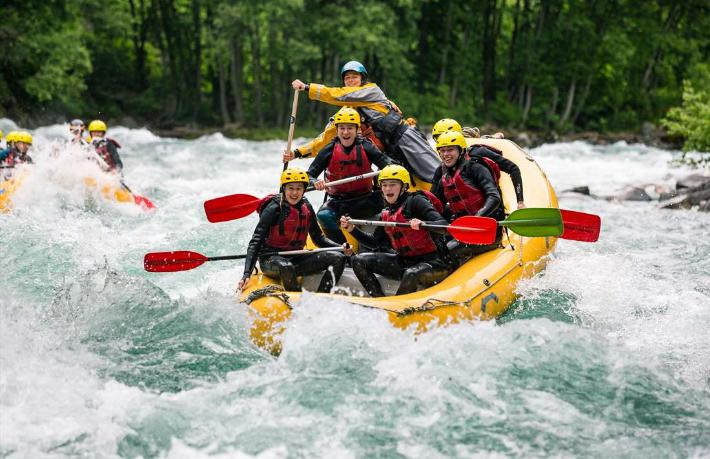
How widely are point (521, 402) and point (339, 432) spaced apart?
1.08m

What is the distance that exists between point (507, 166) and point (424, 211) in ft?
4.08

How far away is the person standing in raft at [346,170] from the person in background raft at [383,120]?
36cm

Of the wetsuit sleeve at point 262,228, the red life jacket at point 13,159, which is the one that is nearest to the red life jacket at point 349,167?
the wetsuit sleeve at point 262,228

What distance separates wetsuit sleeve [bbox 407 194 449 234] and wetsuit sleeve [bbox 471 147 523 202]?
1.04 metres

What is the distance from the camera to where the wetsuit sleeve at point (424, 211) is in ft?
18.7

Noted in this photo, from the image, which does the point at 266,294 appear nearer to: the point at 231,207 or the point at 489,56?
the point at 231,207

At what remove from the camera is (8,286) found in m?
6.87

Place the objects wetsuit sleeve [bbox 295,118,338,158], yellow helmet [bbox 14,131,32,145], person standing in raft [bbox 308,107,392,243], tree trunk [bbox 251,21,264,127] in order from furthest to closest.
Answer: tree trunk [bbox 251,21,264,127] → yellow helmet [bbox 14,131,32,145] → wetsuit sleeve [bbox 295,118,338,158] → person standing in raft [bbox 308,107,392,243]

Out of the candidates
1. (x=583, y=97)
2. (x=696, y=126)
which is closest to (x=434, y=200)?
(x=696, y=126)

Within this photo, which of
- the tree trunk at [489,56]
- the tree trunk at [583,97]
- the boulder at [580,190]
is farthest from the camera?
the tree trunk at [489,56]

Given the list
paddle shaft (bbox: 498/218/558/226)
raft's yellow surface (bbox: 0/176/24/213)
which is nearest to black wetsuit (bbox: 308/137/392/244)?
paddle shaft (bbox: 498/218/558/226)

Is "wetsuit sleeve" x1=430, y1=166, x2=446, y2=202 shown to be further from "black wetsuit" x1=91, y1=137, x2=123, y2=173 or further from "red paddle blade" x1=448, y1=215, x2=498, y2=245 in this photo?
"black wetsuit" x1=91, y1=137, x2=123, y2=173

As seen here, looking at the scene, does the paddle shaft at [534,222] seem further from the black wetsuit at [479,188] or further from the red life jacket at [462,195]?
the red life jacket at [462,195]

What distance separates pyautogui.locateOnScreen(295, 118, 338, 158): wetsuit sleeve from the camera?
7.13m
